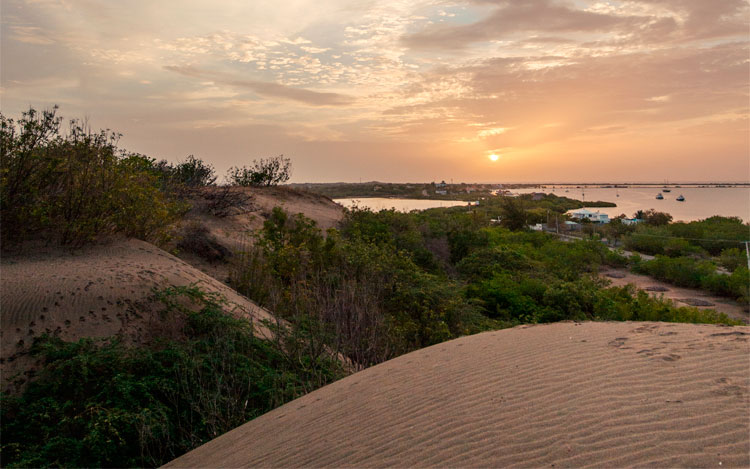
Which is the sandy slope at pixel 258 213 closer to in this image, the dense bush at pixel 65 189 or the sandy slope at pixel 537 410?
the dense bush at pixel 65 189

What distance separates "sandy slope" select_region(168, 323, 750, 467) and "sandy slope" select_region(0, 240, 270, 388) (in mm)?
2802

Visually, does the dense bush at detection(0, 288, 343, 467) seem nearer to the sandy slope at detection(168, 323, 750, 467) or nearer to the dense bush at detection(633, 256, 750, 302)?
the sandy slope at detection(168, 323, 750, 467)

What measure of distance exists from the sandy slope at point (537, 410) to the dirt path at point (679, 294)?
994 cm

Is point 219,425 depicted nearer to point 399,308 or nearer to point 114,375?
point 114,375

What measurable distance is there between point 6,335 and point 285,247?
570cm

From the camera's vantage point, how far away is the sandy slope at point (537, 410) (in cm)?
296

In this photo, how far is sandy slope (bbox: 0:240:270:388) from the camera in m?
6.23

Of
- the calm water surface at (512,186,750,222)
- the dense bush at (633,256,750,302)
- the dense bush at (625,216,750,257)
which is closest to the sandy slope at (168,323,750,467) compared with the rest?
the dense bush at (633,256,750,302)

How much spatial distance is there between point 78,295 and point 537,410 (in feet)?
21.0

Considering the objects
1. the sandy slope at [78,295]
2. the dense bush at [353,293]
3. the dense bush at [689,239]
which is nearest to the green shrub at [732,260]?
the dense bush at [689,239]

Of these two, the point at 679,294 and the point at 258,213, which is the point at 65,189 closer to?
the point at 258,213

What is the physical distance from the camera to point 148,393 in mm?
5441

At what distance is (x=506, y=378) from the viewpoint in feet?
14.5

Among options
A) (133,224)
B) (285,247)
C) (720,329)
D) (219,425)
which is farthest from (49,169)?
(720,329)
